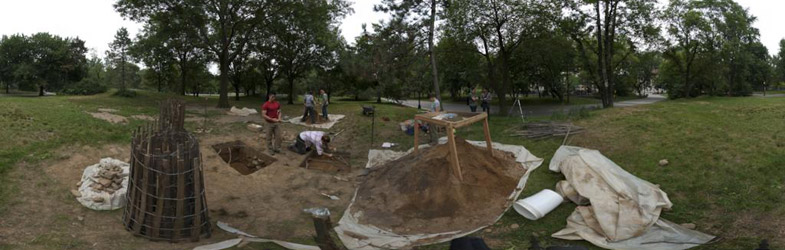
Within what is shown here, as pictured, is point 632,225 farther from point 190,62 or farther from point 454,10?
point 190,62

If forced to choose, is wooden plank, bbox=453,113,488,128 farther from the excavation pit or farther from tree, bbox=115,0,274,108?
tree, bbox=115,0,274,108

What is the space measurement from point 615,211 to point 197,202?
6132mm

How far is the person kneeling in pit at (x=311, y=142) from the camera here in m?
10.9

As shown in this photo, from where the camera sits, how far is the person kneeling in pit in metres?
10.9

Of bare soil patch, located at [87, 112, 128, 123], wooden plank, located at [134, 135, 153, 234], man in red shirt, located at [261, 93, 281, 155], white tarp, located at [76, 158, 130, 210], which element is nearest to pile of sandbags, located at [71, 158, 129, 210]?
white tarp, located at [76, 158, 130, 210]

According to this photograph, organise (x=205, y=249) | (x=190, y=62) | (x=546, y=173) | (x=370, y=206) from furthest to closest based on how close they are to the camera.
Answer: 1. (x=190, y=62)
2. (x=546, y=173)
3. (x=370, y=206)
4. (x=205, y=249)

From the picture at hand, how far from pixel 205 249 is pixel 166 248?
0.69 meters

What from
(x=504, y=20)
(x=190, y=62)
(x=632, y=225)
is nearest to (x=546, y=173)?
(x=632, y=225)

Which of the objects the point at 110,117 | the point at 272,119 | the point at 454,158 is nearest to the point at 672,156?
Result: the point at 454,158

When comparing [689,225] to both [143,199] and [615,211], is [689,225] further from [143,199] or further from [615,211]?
[143,199]

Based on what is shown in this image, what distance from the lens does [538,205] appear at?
6.34m

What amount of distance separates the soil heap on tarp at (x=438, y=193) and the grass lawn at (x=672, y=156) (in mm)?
500

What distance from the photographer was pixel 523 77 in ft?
116

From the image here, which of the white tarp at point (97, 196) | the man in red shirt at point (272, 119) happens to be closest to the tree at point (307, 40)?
the man in red shirt at point (272, 119)
